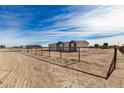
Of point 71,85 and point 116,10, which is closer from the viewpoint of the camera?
point 71,85

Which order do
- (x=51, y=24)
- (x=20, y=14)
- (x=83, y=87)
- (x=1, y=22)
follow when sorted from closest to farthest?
(x=83, y=87) → (x=20, y=14) → (x=1, y=22) → (x=51, y=24)

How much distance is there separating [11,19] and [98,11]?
5888 millimetres

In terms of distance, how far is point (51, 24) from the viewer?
1033 centimetres
